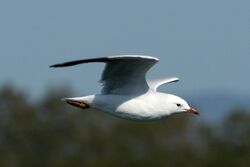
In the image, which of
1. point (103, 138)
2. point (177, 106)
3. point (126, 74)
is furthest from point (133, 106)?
point (103, 138)

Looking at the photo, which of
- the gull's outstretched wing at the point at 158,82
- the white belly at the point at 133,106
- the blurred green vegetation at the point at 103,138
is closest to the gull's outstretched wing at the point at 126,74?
the white belly at the point at 133,106

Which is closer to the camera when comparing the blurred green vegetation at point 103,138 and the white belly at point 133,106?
the white belly at point 133,106

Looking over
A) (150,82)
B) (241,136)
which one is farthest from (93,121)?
(150,82)

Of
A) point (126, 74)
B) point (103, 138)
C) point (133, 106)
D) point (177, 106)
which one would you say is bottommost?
point (103, 138)

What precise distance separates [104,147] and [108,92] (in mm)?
31389

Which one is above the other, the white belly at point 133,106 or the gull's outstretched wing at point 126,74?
the gull's outstretched wing at point 126,74

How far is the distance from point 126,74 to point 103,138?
3207cm

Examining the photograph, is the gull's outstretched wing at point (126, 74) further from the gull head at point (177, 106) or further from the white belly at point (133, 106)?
the gull head at point (177, 106)

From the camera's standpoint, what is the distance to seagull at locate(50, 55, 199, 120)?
14.4 meters

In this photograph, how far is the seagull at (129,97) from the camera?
14422 millimetres

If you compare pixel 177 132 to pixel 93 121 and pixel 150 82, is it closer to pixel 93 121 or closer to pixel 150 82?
pixel 93 121

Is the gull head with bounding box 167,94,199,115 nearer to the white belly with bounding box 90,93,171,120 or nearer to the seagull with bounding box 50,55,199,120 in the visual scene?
the seagull with bounding box 50,55,199,120

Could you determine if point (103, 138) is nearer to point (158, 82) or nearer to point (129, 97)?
point (158, 82)

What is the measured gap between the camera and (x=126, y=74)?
14516 millimetres
